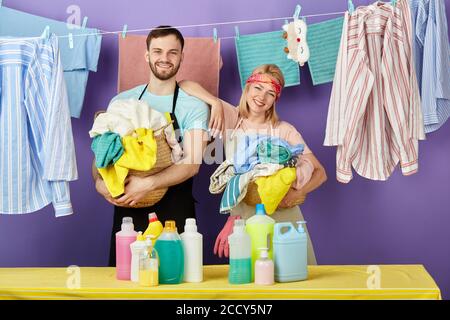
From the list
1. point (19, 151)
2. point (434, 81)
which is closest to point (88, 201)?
point (19, 151)

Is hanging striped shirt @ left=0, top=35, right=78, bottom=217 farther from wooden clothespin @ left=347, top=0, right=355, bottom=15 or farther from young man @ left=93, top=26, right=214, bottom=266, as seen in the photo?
wooden clothespin @ left=347, top=0, right=355, bottom=15

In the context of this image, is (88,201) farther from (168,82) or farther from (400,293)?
(400,293)

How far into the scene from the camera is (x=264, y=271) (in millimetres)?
2363

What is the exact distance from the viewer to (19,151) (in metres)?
3.21

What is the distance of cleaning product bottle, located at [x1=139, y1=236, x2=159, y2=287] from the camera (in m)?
2.37

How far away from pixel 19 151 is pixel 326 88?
166 cm

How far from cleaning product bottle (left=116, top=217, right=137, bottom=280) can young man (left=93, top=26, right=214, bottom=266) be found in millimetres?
678

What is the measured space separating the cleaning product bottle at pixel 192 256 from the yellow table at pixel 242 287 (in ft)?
0.15

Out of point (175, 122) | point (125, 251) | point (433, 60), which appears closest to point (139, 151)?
point (175, 122)

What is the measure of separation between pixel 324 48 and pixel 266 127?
2.04 feet

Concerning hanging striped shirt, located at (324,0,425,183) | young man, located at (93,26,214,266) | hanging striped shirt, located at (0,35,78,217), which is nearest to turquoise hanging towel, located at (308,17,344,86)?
hanging striped shirt, located at (324,0,425,183)

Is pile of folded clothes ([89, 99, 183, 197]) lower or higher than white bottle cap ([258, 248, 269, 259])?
higher

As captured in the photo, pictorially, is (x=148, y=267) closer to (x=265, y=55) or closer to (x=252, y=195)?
(x=252, y=195)
